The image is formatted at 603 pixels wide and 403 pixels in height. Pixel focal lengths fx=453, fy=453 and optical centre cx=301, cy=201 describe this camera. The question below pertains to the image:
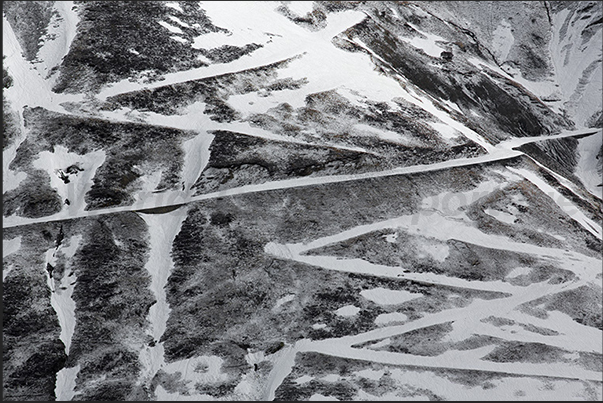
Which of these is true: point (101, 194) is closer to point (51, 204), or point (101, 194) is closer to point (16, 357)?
point (51, 204)

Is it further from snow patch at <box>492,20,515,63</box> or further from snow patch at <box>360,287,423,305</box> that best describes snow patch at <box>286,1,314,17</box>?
snow patch at <box>360,287,423,305</box>

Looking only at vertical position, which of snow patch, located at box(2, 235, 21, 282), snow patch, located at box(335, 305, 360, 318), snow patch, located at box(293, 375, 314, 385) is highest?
snow patch, located at box(335, 305, 360, 318)

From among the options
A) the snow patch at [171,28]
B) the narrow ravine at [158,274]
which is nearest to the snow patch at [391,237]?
the narrow ravine at [158,274]

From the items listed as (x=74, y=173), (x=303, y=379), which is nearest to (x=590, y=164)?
(x=303, y=379)

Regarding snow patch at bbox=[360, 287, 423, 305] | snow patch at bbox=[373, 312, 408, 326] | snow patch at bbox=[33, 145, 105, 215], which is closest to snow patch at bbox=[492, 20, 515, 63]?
snow patch at bbox=[360, 287, 423, 305]

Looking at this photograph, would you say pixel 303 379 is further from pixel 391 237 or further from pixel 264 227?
pixel 391 237

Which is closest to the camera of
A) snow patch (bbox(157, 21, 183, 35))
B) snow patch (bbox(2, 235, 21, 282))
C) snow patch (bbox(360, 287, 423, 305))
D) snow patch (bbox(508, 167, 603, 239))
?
snow patch (bbox(2, 235, 21, 282))
